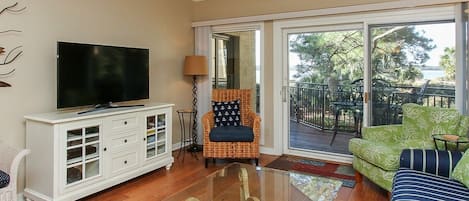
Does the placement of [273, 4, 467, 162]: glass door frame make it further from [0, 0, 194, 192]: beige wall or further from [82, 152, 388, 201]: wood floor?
[0, 0, 194, 192]: beige wall

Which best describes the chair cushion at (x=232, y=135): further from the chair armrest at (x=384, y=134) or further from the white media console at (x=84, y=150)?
the chair armrest at (x=384, y=134)

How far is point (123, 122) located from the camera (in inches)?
131

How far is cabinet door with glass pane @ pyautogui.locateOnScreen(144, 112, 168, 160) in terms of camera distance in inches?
145

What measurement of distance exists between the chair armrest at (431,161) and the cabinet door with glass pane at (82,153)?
2741 millimetres

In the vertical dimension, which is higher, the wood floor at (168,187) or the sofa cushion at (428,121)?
the sofa cushion at (428,121)

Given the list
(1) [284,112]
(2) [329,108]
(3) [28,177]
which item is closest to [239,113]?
(1) [284,112]

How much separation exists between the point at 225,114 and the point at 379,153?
205cm

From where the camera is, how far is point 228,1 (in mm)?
4875

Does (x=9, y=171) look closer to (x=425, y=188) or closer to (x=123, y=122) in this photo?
(x=123, y=122)

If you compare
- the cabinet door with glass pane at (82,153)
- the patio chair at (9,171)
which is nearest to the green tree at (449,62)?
the cabinet door with glass pane at (82,153)

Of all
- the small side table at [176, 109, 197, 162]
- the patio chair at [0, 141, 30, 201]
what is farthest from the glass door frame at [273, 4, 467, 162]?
the patio chair at [0, 141, 30, 201]

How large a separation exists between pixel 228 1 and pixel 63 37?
2453mm

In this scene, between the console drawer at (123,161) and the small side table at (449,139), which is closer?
the small side table at (449,139)

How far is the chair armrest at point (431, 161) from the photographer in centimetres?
248
